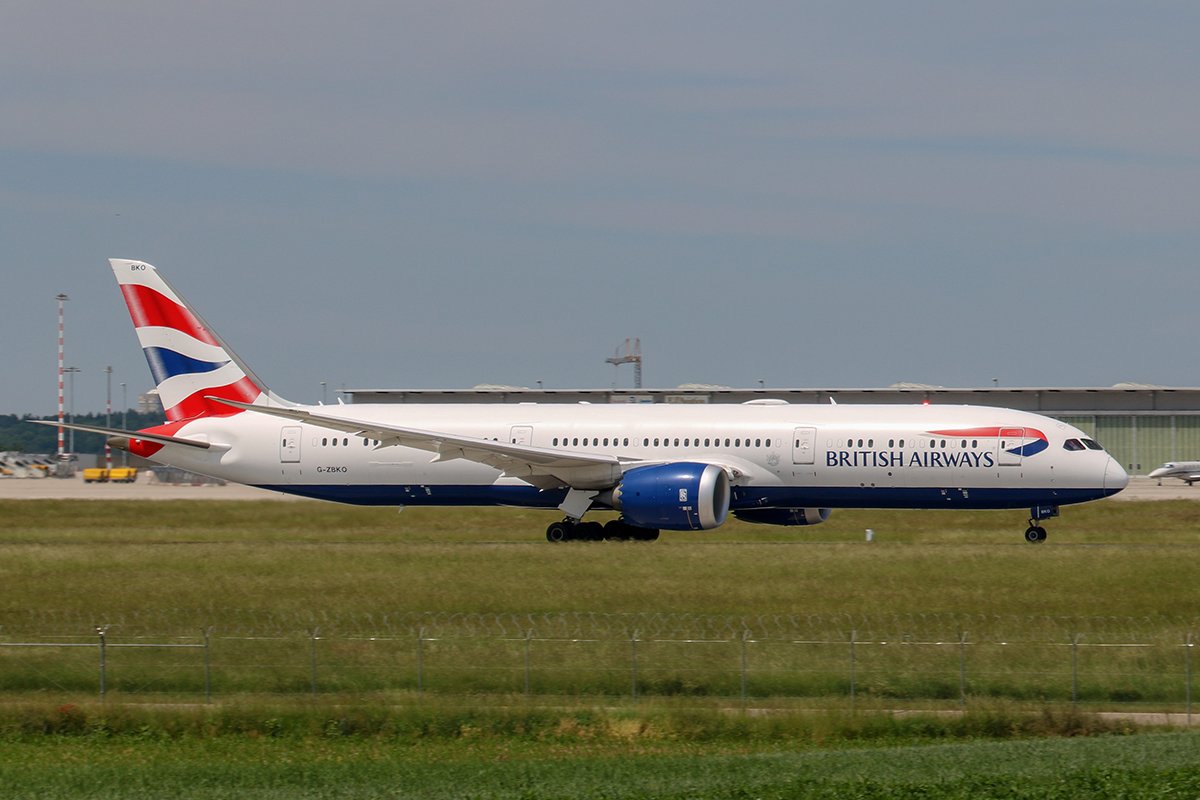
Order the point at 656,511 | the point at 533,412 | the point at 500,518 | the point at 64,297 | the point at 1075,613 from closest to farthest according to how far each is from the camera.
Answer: the point at 1075,613, the point at 656,511, the point at 533,412, the point at 500,518, the point at 64,297

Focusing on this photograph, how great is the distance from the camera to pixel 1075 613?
102ft

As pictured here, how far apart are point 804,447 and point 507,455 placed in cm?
873

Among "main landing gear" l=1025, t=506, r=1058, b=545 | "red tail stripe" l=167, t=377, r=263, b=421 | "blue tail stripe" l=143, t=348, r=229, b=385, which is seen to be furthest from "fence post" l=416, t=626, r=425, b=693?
"blue tail stripe" l=143, t=348, r=229, b=385

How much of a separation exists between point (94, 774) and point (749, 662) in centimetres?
1016

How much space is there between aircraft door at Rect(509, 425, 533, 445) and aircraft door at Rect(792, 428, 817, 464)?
27.5ft

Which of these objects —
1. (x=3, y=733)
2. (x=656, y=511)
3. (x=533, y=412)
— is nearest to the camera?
(x=3, y=733)

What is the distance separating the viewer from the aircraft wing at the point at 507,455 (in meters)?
44.6

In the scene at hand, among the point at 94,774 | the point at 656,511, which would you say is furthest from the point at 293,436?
the point at 94,774

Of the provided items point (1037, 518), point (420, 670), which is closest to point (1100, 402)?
point (1037, 518)

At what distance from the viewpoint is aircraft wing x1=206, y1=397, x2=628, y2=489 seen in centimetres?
4459

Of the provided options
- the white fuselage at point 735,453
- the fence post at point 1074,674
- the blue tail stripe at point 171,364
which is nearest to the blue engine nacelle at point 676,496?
the white fuselage at point 735,453

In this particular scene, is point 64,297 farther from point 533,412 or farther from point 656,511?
point 656,511

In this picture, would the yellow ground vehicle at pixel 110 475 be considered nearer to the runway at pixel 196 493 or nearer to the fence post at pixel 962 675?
the runway at pixel 196 493

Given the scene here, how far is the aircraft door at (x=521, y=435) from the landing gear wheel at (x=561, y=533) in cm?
314
